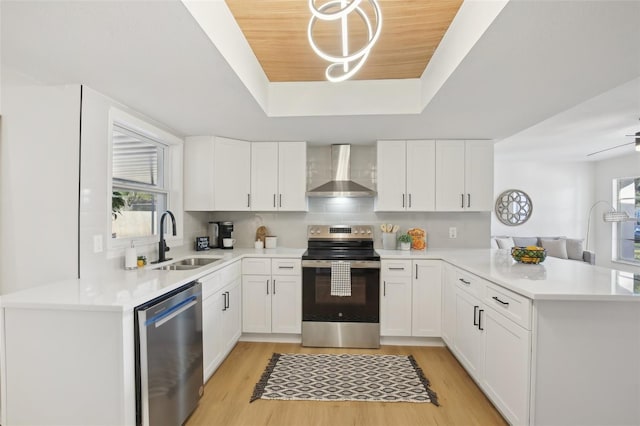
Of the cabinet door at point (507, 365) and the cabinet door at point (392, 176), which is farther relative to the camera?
the cabinet door at point (392, 176)

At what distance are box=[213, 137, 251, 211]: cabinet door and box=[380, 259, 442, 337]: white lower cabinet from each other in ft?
5.78

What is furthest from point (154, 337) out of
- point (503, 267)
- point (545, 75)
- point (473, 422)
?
point (545, 75)

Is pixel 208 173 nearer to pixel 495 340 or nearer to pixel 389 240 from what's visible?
pixel 389 240

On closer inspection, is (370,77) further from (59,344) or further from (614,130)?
(614,130)

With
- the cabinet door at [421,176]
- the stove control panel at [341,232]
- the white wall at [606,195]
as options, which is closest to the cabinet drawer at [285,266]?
the stove control panel at [341,232]

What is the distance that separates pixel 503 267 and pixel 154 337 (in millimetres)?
2397

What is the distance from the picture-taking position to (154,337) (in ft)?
5.09

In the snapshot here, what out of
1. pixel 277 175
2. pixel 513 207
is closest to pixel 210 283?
pixel 277 175

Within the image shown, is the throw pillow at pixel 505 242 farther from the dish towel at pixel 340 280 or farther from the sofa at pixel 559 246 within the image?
the dish towel at pixel 340 280

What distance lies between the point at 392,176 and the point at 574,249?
519cm

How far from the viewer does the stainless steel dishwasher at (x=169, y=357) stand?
1.49 metres

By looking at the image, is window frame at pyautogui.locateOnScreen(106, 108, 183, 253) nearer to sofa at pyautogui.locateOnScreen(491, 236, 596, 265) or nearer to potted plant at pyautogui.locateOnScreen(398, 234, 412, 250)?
potted plant at pyautogui.locateOnScreen(398, 234, 412, 250)

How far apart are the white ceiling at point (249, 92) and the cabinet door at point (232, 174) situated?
389 mm

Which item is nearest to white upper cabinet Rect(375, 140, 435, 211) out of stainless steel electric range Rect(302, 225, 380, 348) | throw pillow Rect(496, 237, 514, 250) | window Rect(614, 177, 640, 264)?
stainless steel electric range Rect(302, 225, 380, 348)
